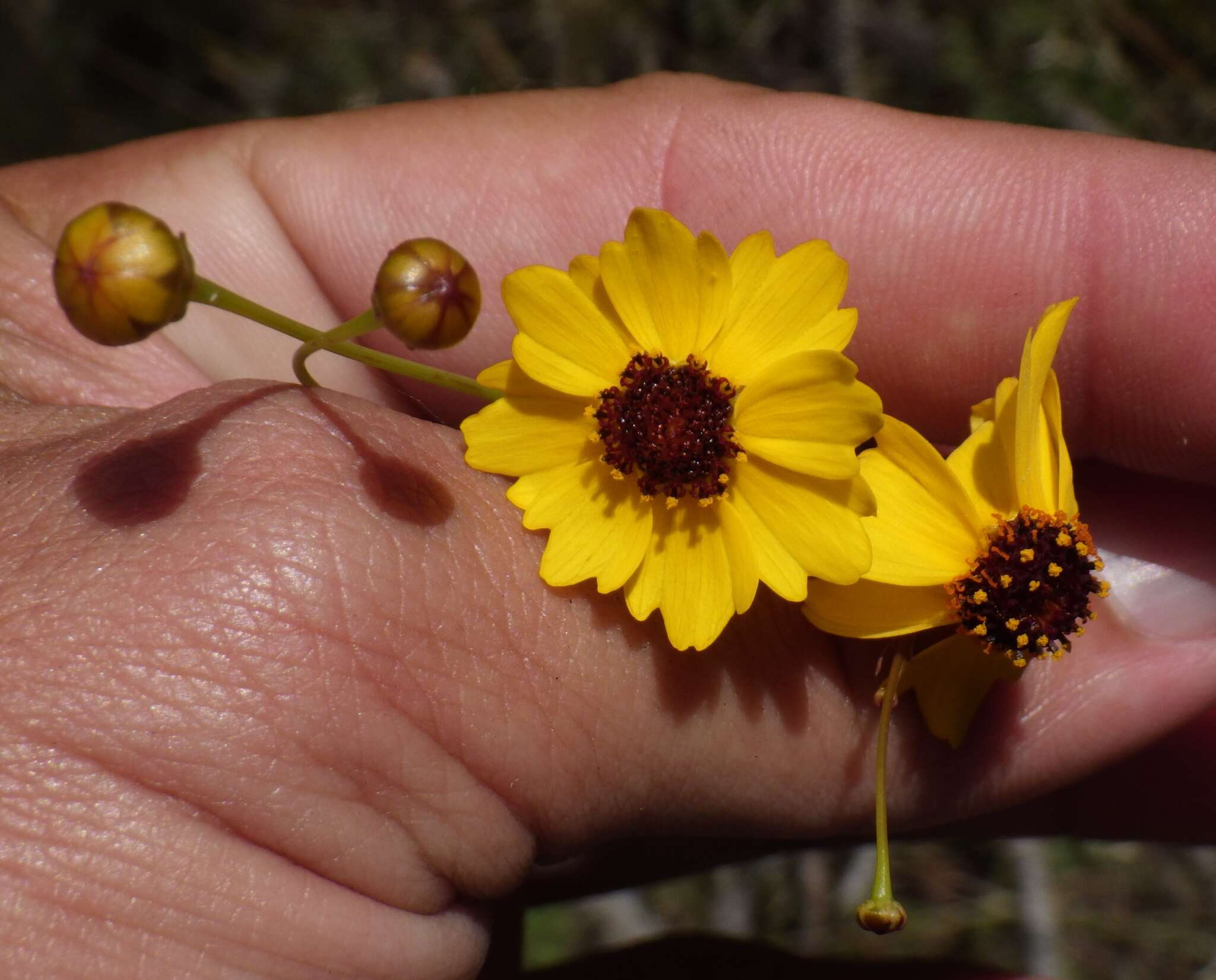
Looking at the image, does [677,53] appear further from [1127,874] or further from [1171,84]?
[1127,874]

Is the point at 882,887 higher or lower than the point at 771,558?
lower

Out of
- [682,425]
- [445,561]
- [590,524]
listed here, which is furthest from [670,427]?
[445,561]

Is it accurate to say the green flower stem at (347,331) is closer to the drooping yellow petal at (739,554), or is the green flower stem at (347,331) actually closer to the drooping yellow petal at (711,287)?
the drooping yellow petal at (711,287)

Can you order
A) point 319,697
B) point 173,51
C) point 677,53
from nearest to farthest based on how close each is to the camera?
point 319,697
point 677,53
point 173,51

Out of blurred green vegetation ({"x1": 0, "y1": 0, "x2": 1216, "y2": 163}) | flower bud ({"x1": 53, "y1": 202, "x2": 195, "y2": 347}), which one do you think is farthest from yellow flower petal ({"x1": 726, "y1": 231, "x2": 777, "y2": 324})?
blurred green vegetation ({"x1": 0, "y1": 0, "x2": 1216, "y2": 163})

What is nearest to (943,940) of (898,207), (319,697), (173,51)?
(898,207)

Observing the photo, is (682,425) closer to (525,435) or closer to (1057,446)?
(525,435)
